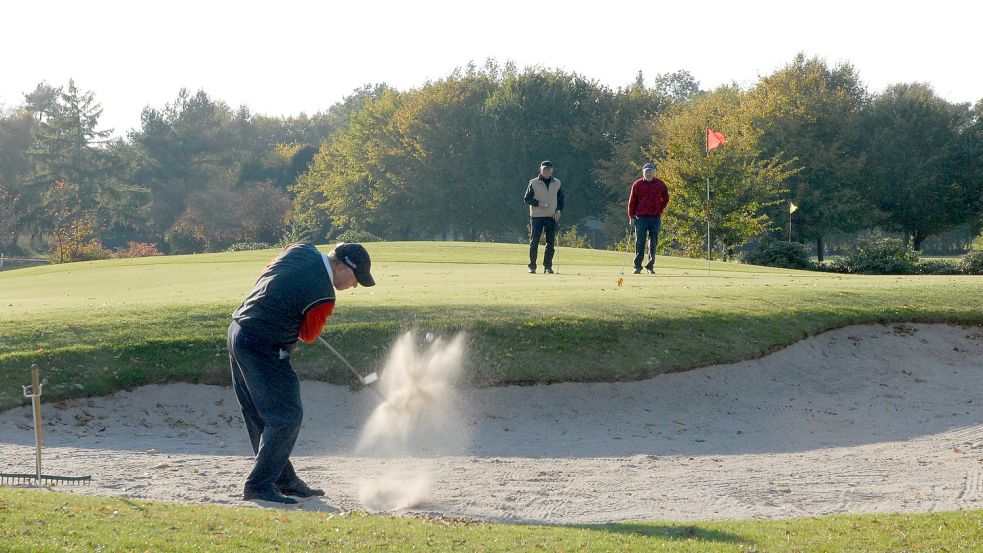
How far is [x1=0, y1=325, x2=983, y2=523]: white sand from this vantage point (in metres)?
10.2

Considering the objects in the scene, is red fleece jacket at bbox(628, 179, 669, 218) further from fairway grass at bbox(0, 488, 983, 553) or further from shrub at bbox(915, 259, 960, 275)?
shrub at bbox(915, 259, 960, 275)

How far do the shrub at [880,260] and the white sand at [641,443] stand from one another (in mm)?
23515

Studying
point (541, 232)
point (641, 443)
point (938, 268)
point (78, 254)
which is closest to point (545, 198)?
point (541, 232)

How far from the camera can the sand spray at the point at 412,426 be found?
10.3 meters

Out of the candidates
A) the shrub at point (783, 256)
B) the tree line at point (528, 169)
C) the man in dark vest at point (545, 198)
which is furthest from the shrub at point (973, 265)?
the man in dark vest at point (545, 198)

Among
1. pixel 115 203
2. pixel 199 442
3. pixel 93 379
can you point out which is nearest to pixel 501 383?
pixel 199 442

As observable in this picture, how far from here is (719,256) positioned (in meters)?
49.9

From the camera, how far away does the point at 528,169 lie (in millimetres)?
81938

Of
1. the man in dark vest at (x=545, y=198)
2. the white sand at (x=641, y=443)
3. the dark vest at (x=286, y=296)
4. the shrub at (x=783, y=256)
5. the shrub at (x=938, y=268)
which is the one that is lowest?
the white sand at (x=641, y=443)

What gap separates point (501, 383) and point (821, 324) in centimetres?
590

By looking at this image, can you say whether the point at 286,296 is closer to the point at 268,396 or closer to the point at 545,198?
the point at 268,396

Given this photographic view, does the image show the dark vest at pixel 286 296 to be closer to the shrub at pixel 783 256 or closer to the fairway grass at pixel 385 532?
the fairway grass at pixel 385 532

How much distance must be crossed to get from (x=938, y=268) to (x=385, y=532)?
133ft

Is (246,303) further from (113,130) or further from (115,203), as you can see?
(113,130)
